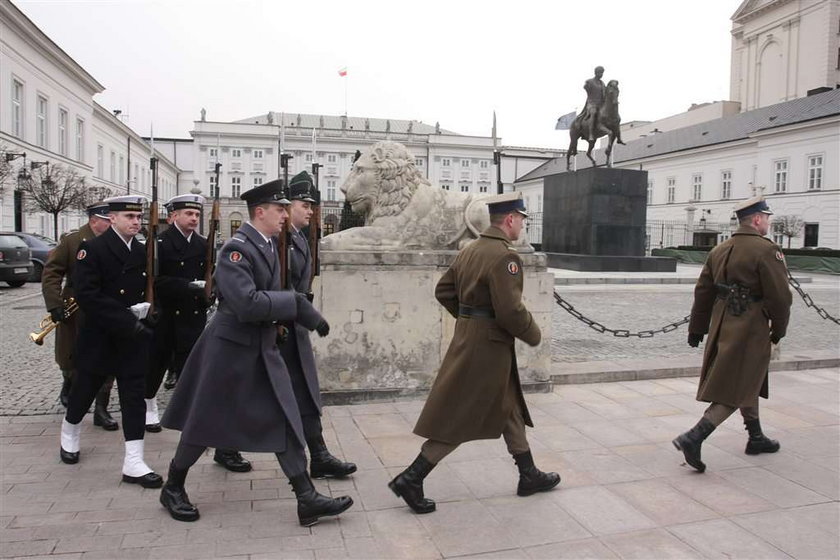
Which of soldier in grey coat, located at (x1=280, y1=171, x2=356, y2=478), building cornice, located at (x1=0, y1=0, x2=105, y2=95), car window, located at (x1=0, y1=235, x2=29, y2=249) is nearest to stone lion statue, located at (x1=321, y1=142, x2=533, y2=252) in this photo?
soldier in grey coat, located at (x1=280, y1=171, x2=356, y2=478)

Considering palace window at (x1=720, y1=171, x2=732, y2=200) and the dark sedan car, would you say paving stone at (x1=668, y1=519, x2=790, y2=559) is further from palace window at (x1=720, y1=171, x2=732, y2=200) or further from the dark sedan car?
palace window at (x1=720, y1=171, x2=732, y2=200)

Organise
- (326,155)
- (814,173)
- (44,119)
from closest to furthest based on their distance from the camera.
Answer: (44,119)
(814,173)
(326,155)

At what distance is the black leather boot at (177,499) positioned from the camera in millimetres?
3611

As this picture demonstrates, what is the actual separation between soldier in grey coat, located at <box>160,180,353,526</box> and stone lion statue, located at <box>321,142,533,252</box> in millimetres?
3074

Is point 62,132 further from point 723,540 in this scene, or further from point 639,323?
point 723,540

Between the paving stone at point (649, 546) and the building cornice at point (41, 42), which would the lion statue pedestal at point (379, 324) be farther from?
Result: the building cornice at point (41, 42)

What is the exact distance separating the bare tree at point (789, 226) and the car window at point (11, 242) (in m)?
40.3

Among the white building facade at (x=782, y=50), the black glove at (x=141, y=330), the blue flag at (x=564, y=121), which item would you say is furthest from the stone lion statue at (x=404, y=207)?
the white building facade at (x=782, y=50)

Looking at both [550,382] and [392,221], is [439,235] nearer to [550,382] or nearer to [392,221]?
[392,221]

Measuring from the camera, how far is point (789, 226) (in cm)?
4100

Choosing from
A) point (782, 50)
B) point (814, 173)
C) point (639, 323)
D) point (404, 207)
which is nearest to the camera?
point (404, 207)

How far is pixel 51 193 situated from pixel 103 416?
1123 inches

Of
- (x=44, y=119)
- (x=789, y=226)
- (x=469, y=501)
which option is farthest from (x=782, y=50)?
(x=469, y=501)

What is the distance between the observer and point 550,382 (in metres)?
6.70
